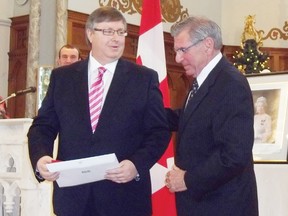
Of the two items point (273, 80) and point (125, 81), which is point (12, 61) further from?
point (125, 81)

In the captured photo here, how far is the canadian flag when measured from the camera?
4109mm

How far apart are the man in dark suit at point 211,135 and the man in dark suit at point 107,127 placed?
14 cm

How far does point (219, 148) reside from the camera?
7.77 ft

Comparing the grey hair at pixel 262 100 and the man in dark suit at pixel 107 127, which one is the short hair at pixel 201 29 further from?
the grey hair at pixel 262 100

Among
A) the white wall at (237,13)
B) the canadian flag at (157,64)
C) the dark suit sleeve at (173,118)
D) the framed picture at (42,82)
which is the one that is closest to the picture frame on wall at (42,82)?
the framed picture at (42,82)

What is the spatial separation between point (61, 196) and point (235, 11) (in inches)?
348

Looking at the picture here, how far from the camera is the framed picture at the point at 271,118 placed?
3598 millimetres

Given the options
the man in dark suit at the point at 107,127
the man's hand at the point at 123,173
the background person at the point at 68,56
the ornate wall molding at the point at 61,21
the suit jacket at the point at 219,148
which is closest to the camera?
the suit jacket at the point at 219,148

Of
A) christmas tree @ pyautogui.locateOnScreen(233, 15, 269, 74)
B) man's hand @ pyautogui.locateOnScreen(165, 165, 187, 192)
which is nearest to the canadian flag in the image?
man's hand @ pyautogui.locateOnScreen(165, 165, 187, 192)

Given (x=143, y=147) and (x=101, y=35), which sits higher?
(x=101, y=35)

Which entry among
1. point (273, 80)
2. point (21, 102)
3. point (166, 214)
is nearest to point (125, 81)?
point (273, 80)

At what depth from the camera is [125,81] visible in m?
2.67

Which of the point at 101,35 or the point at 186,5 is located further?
the point at 186,5

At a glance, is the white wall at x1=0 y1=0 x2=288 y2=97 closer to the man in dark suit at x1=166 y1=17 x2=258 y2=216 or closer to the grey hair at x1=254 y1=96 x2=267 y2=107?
the grey hair at x1=254 y1=96 x2=267 y2=107
